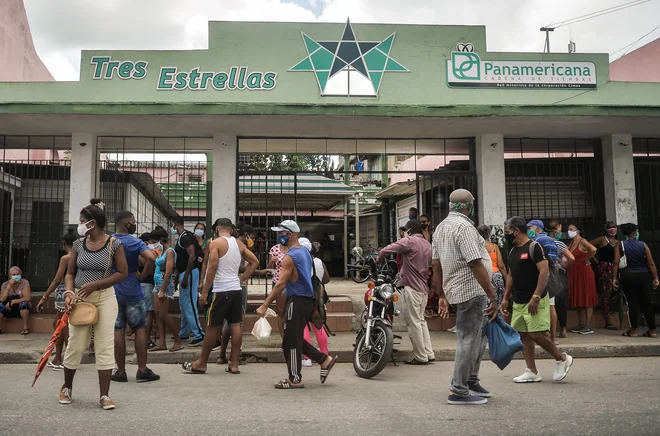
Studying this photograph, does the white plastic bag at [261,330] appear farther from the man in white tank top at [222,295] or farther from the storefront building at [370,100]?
the storefront building at [370,100]

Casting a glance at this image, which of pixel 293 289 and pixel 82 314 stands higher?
pixel 293 289

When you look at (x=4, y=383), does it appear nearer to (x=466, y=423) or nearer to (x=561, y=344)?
(x=466, y=423)

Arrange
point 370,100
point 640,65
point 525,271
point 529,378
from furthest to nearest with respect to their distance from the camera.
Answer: point 640,65, point 370,100, point 529,378, point 525,271

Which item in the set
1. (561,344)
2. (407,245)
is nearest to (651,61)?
(561,344)

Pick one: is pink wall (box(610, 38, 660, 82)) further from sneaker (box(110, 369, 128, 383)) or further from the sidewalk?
sneaker (box(110, 369, 128, 383))

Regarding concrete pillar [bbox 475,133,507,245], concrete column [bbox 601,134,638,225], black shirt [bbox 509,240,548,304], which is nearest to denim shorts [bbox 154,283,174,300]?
black shirt [bbox 509,240,548,304]

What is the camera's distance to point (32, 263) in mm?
10836

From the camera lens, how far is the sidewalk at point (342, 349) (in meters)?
7.63

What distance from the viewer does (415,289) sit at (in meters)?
7.33

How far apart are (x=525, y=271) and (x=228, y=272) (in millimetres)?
3283

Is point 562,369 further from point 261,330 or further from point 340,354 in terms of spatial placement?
point 261,330

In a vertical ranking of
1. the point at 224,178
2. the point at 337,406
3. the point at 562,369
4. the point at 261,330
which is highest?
the point at 224,178

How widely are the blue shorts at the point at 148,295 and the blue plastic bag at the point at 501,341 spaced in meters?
4.57

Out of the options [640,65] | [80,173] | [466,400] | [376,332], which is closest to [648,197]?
[376,332]
